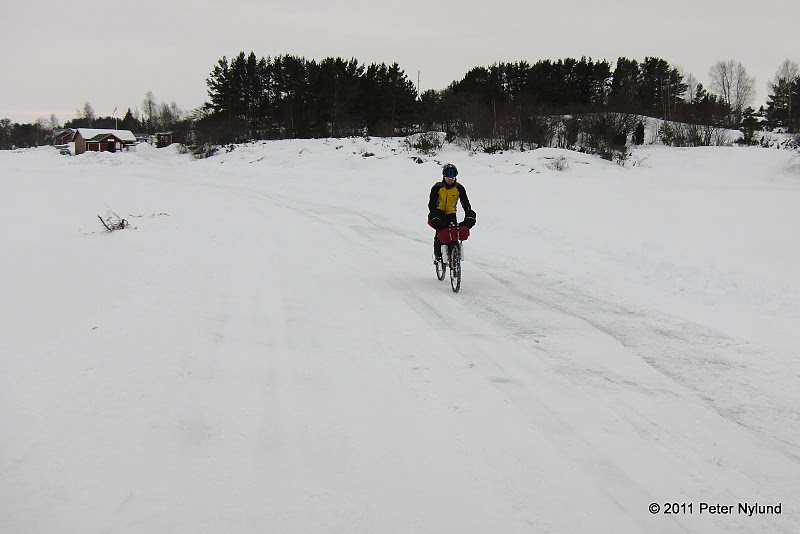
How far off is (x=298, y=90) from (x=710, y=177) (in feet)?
148

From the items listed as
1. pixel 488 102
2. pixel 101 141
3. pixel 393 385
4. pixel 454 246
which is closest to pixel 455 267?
pixel 454 246

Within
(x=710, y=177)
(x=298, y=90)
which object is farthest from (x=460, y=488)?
(x=298, y=90)

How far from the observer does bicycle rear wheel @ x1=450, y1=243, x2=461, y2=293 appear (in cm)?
781

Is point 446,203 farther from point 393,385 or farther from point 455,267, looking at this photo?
point 393,385

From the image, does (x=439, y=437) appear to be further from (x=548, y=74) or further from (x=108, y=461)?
(x=548, y=74)

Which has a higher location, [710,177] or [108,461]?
[710,177]

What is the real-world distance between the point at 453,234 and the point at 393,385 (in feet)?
13.0

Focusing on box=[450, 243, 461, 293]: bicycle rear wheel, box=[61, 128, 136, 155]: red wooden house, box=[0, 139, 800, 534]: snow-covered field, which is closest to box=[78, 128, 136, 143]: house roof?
box=[61, 128, 136, 155]: red wooden house

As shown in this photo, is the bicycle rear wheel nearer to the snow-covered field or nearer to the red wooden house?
the snow-covered field

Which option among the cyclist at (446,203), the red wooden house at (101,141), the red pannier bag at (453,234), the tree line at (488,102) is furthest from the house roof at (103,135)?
the red pannier bag at (453,234)

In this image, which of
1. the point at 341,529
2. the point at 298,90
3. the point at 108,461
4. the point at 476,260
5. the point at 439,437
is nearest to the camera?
the point at 341,529

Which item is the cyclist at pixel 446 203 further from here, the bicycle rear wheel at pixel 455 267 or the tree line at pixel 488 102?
the tree line at pixel 488 102

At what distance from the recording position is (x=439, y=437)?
3.80 metres

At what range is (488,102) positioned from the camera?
5197 centimetres
